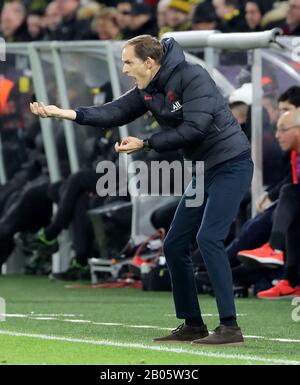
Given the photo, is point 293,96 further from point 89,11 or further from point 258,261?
point 89,11

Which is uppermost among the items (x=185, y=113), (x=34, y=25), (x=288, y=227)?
(x=34, y=25)

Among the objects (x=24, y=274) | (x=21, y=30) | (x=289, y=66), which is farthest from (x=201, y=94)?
(x=21, y=30)

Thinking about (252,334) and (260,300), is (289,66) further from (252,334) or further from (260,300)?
(252,334)

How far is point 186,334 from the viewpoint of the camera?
1056cm

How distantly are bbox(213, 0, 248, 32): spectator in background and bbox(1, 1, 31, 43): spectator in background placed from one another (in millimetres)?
5353

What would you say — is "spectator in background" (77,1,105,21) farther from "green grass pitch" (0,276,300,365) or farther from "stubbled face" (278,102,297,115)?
"stubbled face" (278,102,297,115)

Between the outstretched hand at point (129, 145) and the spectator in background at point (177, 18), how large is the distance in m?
8.50

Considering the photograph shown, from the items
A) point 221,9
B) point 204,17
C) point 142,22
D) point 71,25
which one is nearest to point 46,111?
point 204,17

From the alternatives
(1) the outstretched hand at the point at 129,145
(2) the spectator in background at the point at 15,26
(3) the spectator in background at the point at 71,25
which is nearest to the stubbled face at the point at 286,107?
(1) the outstretched hand at the point at 129,145

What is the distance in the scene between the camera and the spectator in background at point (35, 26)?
2302 cm

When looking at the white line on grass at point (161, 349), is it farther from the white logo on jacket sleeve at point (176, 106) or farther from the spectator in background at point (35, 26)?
the spectator in background at point (35, 26)

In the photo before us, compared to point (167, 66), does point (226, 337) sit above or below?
below

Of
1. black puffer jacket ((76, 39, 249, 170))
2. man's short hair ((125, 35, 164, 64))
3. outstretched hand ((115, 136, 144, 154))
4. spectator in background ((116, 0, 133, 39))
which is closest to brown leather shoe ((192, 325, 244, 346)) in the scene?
black puffer jacket ((76, 39, 249, 170))

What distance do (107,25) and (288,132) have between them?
6.19 metres
